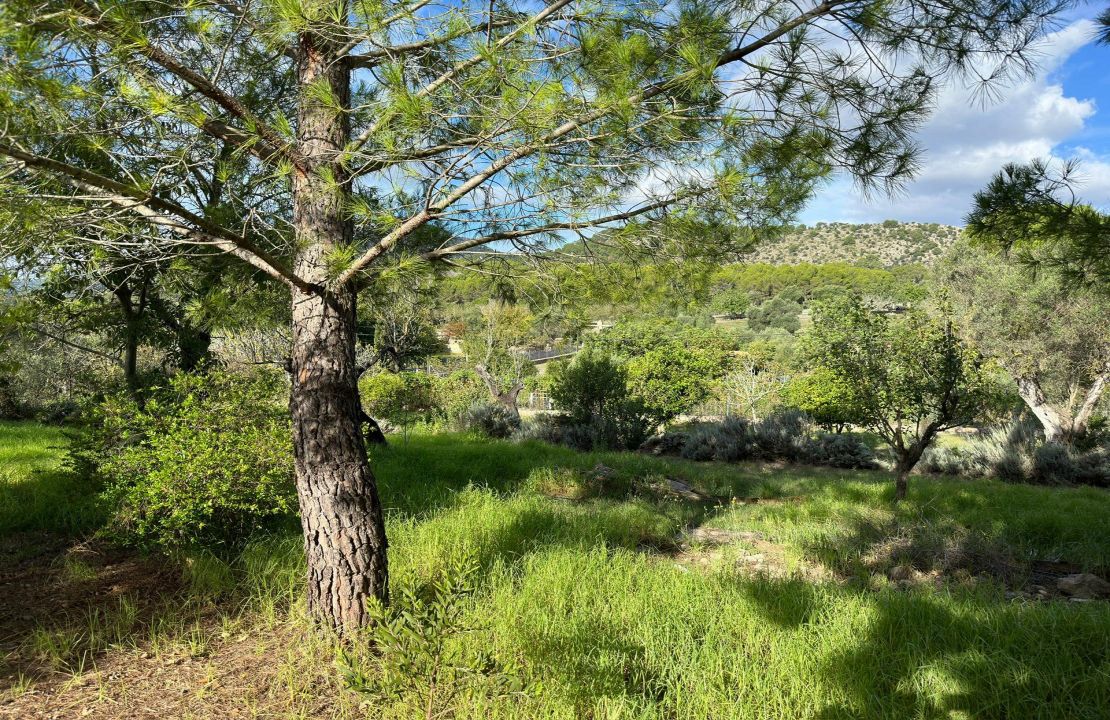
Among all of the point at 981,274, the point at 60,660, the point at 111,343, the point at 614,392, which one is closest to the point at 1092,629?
the point at 60,660

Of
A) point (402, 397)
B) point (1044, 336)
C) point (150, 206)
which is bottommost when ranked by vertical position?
point (402, 397)

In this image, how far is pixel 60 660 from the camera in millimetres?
2633

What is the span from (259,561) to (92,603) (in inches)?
32.4

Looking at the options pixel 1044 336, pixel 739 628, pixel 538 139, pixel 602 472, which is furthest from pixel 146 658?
pixel 1044 336

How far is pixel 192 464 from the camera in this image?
12.4 ft

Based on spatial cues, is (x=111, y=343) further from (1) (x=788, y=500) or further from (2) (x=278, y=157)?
(1) (x=788, y=500)

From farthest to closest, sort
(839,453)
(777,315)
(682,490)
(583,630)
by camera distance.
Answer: (777,315), (839,453), (682,490), (583,630)

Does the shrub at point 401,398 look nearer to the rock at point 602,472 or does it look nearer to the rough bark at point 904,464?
the rock at point 602,472

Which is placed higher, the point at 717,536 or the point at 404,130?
the point at 404,130

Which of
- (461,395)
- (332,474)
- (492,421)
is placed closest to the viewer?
(332,474)

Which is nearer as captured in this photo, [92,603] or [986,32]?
[986,32]

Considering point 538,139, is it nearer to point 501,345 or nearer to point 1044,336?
point 1044,336

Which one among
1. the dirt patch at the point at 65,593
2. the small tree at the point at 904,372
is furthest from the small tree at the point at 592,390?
the dirt patch at the point at 65,593

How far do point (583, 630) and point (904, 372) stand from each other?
5669 mm
